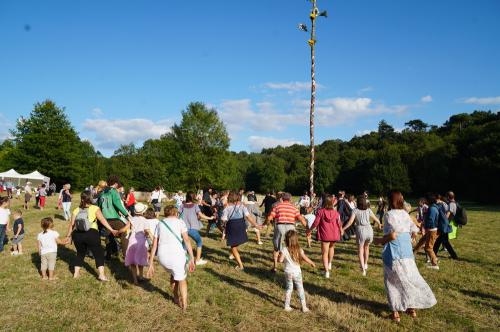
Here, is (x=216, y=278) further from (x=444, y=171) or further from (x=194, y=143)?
(x=444, y=171)

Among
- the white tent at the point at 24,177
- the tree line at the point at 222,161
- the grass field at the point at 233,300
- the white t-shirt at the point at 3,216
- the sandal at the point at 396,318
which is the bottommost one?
the grass field at the point at 233,300

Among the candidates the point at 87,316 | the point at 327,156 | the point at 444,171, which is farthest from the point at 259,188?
the point at 87,316

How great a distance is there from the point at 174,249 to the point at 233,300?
1694 millimetres

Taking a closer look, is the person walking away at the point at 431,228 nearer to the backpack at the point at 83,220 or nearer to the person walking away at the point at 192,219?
the person walking away at the point at 192,219

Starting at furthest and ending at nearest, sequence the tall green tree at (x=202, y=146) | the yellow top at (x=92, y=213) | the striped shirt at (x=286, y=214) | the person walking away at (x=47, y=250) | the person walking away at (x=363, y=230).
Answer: the tall green tree at (x=202, y=146) → the person walking away at (x=363, y=230) → the striped shirt at (x=286, y=214) → the person walking away at (x=47, y=250) → the yellow top at (x=92, y=213)

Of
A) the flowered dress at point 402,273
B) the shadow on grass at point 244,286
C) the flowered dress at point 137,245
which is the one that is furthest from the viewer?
the flowered dress at point 137,245

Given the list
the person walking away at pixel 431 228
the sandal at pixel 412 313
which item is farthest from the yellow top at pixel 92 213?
the person walking away at pixel 431 228

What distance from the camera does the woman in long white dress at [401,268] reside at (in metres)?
5.96

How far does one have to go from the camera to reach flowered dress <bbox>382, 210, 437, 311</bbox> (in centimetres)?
596

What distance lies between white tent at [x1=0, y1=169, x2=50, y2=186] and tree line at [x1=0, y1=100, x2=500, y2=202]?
660 cm

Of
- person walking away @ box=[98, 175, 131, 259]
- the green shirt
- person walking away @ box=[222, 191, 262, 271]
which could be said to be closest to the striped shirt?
person walking away @ box=[222, 191, 262, 271]

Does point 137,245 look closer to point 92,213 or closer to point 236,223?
point 92,213

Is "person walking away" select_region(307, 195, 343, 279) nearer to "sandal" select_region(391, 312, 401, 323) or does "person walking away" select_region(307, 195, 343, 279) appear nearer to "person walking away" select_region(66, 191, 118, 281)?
"sandal" select_region(391, 312, 401, 323)

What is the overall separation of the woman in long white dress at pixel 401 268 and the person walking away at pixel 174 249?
3.34m
